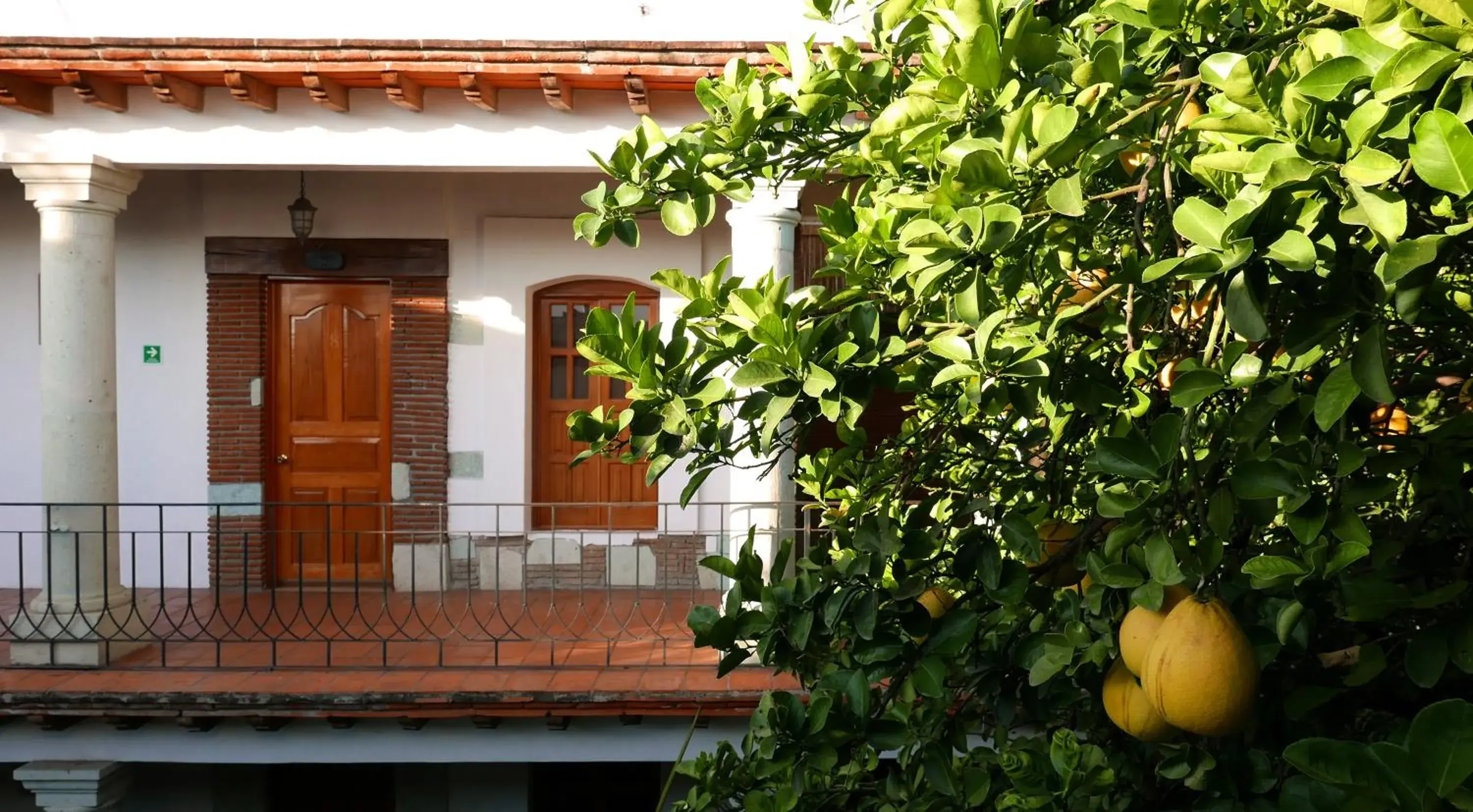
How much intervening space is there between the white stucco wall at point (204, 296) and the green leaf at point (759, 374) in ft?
23.8

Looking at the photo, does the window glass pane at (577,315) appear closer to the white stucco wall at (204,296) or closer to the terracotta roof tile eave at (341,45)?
the white stucco wall at (204,296)

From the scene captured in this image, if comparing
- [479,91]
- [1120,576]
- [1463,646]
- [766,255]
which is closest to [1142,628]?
[1120,576]

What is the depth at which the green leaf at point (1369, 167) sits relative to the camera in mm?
877

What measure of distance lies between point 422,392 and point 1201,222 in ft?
26.6

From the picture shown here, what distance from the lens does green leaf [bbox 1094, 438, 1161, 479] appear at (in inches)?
48.6

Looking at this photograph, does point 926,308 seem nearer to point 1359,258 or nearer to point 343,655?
point 1359,258

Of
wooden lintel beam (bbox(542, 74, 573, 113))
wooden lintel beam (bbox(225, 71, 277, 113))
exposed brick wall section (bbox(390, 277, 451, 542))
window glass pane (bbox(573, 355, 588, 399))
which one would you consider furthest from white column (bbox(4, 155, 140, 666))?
window glass pane (bbox(573, 355, 588, 399))

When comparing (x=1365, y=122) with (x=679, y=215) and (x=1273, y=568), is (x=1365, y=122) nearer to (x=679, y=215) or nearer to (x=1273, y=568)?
(x=1273, y=568)

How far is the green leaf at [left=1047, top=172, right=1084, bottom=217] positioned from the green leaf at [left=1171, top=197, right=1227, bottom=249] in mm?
148

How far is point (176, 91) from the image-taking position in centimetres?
641

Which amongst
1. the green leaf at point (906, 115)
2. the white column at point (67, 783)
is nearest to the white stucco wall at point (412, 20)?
the white column at point (67, 783)

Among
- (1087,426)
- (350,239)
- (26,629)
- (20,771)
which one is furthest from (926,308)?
(350,239)

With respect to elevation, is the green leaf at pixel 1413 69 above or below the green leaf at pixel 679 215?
below

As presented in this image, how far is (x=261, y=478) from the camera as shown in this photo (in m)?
8.70
